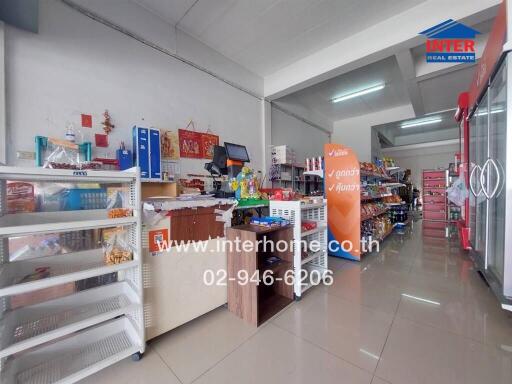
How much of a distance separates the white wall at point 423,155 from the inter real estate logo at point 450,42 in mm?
8389

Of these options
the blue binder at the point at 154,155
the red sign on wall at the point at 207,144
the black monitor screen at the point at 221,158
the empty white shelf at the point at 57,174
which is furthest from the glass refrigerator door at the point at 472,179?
the blue binder at the point at 154,155

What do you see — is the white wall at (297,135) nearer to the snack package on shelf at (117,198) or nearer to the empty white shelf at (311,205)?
the empty white shelf at (311,205)

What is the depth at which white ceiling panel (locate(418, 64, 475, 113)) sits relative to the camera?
13.8 feet

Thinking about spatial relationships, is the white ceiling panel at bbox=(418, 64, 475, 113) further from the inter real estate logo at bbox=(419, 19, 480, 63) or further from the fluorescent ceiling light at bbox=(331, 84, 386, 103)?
the fluorescent ceiling light at bbox=(331, 84, 386, 103)

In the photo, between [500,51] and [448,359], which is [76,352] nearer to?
[448,359]

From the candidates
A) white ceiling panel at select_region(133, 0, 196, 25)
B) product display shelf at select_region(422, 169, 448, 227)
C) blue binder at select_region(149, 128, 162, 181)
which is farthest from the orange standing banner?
product display shelf at select_region(422, 169, 448, 227)

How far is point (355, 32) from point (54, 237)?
4.50m

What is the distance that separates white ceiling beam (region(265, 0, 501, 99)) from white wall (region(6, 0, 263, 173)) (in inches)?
55.3

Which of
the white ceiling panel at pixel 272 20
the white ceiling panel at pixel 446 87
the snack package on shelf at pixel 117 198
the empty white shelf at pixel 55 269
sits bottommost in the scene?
the empty white shelf at pixel 55 269

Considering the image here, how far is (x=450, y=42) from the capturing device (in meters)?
3.22

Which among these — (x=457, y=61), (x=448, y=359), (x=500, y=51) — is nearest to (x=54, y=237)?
(x=448, y=359)

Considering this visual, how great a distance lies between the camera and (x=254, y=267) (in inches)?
70.6

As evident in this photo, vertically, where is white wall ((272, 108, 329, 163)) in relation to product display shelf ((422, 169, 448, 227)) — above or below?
above

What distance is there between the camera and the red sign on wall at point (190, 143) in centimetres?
310
